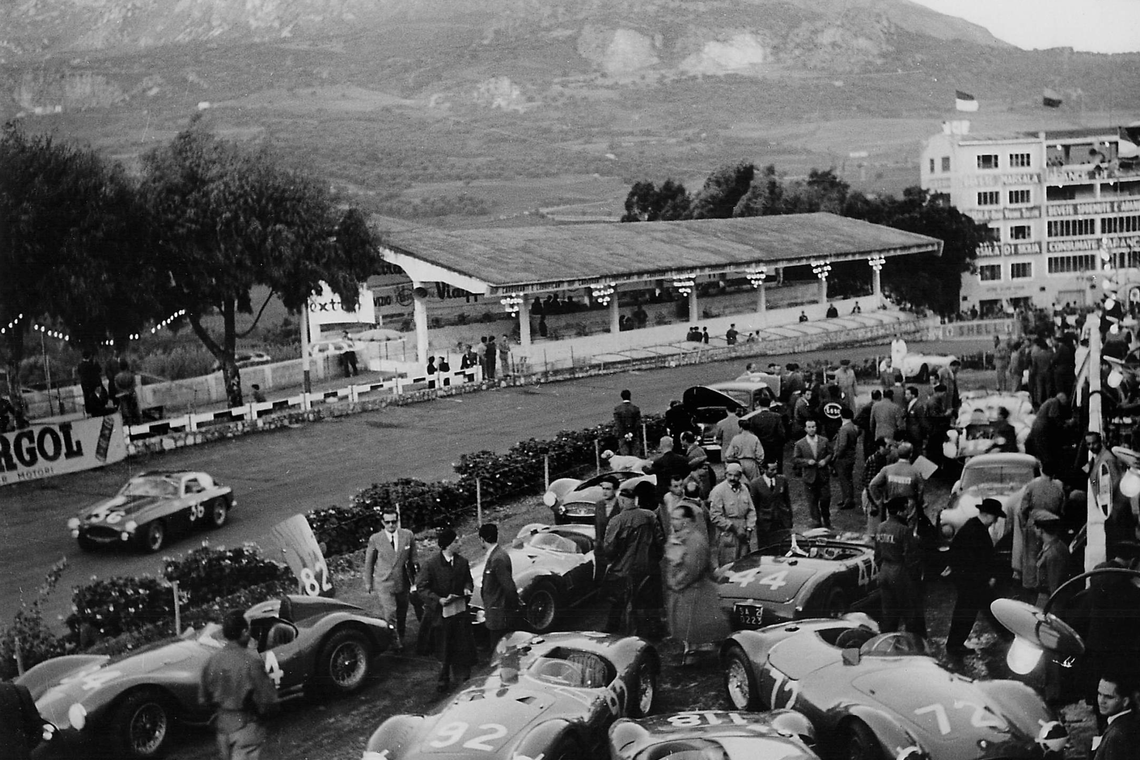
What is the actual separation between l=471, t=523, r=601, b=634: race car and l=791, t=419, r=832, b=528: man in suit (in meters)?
2.15

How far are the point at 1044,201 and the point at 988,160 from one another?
773 millimetres

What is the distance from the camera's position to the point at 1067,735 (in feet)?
26.0

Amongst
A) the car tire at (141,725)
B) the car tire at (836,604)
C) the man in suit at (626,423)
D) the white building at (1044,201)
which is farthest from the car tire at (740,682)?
the white building at (1044,201)

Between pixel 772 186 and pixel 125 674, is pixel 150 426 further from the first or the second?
pixel 772 186

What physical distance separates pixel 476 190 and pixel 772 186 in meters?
3.07

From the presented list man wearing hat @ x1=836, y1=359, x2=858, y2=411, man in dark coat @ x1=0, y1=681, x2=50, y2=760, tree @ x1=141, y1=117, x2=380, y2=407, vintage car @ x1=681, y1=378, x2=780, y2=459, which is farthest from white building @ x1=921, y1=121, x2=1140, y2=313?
man in dark coat @ x1=0, y1=681, x2=50, y2=760

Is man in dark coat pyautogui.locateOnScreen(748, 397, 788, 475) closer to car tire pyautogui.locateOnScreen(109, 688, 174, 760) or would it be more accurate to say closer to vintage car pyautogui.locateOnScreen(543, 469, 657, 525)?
vintage car pyautogui.locateOnScreen(543, 469, 657, 525)

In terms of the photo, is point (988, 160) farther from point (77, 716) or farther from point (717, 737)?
point (77, 716)

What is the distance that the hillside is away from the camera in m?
11.9

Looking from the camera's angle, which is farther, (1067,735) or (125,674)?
(125,674)

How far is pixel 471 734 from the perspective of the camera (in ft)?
25.1

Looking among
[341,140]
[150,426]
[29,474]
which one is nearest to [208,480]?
[150,426]

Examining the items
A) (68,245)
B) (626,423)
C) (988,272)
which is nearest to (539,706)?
(626,423)

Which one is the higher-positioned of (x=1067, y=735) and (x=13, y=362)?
(x=13, y=362)
